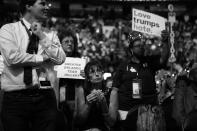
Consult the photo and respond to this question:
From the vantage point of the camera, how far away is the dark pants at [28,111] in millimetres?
3254

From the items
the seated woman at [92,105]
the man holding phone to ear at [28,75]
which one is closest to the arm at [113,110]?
the seated woman at [92,105]

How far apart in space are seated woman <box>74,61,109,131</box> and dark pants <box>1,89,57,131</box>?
852 mm

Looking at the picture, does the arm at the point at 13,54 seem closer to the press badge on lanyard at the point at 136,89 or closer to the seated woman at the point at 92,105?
the seated woman at the point at 92,105

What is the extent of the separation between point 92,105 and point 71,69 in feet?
5.30

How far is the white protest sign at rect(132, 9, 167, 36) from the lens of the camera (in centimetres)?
705

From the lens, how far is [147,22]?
7.10 meters

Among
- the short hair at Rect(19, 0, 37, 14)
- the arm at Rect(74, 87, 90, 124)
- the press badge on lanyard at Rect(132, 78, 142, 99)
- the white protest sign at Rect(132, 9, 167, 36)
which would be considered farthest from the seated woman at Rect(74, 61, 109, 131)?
the white protest sign at Rect(132, 9, 167, 36)

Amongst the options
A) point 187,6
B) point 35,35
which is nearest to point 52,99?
point 35,35

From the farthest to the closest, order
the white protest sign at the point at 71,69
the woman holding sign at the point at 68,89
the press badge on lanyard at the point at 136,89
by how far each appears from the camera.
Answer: the white protest sign at the point at 71,69
the woman holding sign at the point at 68,89
the press badge on lanyard at the point at 136,89

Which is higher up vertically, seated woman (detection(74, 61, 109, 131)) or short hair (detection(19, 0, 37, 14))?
short hair (detection(19, 0, 37, 14))

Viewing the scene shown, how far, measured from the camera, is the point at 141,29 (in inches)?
278

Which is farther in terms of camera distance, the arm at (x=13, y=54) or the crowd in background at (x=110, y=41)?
the crowd in background at (x=110, y=41)

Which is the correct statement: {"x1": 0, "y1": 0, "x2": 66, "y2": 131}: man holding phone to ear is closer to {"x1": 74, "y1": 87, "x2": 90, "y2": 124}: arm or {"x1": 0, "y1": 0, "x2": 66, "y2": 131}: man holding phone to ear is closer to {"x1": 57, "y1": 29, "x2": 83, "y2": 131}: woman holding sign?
{"x1": 74, "y1": 87, "x2": 90, "y2": 124}: arm

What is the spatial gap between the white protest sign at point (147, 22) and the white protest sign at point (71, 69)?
5.23 ft
